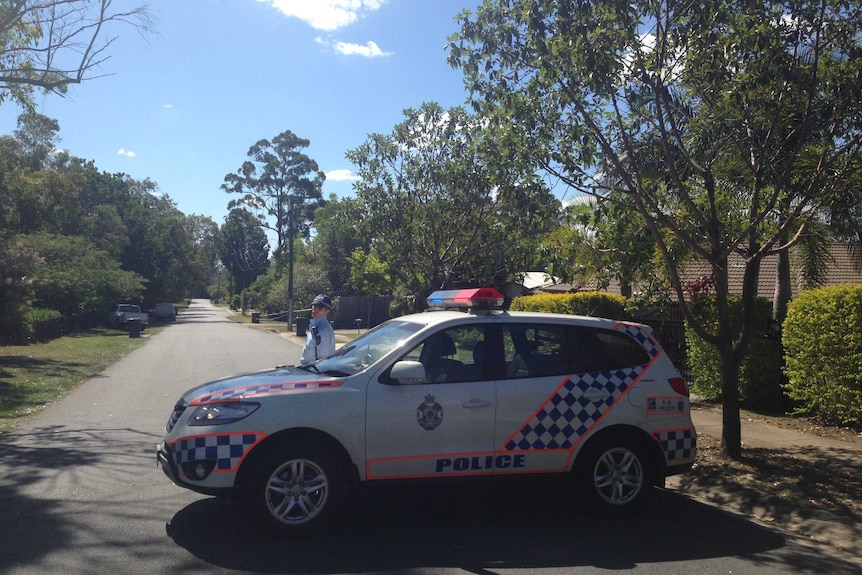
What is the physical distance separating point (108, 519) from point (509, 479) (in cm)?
323

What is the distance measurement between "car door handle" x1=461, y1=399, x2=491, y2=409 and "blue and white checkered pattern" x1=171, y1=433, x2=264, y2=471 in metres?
1.59

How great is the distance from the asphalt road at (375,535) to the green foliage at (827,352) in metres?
3.75

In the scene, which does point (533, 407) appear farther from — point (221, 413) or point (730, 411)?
point (730, 411)

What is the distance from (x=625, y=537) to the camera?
5.81 meters

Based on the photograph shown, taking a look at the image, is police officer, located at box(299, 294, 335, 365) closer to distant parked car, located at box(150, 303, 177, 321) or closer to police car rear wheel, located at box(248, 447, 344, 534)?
police car rear wheel, located at box(248, 447, 344, 534)

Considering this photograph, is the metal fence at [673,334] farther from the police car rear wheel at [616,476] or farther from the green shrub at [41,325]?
the green shrub at [41,325]

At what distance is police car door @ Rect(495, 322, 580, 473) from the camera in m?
5.95

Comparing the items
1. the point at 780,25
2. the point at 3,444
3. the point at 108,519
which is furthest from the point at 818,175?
the point at 3,444

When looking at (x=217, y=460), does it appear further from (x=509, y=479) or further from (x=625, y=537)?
(x=625, y=537)

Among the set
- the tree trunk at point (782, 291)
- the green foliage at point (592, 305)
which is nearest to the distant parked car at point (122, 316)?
the green foliage at point (592, 305)

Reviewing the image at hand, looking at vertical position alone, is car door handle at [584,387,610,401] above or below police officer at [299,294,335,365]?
below

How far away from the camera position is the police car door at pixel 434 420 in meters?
5.62

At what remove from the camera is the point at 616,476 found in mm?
6246

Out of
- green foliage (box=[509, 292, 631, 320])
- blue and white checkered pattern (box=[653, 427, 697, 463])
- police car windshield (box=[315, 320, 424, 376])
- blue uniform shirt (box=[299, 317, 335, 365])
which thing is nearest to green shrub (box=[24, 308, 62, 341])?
green foliage (box=[509, 292, 631, 320])
